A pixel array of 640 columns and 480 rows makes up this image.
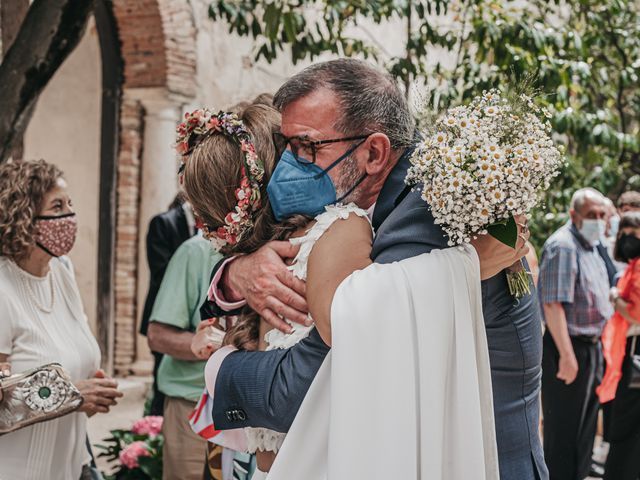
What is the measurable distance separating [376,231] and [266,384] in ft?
1.49

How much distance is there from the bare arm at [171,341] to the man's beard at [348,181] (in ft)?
6.31

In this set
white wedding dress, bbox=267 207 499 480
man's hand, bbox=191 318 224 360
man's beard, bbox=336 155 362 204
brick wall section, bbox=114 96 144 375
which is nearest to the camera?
white wedding dress, bbox=267 207 499 480

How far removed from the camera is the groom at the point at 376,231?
2164mm

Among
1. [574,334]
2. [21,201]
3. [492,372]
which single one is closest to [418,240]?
[492,372]

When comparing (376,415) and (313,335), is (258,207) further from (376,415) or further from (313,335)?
(376,415)

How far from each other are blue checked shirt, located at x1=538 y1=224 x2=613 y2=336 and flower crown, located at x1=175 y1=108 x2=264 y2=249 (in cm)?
435

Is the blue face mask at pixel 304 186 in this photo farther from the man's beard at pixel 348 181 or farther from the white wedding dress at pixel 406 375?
the white wedding dress at pixel 406 375

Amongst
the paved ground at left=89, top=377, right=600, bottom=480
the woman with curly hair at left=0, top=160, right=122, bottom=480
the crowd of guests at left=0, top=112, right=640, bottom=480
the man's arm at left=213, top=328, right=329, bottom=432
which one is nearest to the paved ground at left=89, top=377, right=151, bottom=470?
the paved ground at left=89, top=377, right=600, bottom=480

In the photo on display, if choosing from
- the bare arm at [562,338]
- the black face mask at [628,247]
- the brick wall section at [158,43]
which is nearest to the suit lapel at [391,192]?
the bare arm at [562,338]

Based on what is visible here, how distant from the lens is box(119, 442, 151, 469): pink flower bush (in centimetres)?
454

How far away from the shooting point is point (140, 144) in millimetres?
8812

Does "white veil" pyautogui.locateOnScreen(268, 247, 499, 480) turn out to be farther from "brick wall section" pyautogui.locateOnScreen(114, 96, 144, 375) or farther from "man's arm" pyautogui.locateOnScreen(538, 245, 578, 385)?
"brick wall section" pyautogui.locateOnScreen(114, 96, 144, 375)

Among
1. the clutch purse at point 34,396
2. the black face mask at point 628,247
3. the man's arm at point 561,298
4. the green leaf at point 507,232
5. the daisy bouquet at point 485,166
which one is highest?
the daisy bouquet at point 485,166

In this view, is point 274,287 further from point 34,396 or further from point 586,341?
point 586,341
